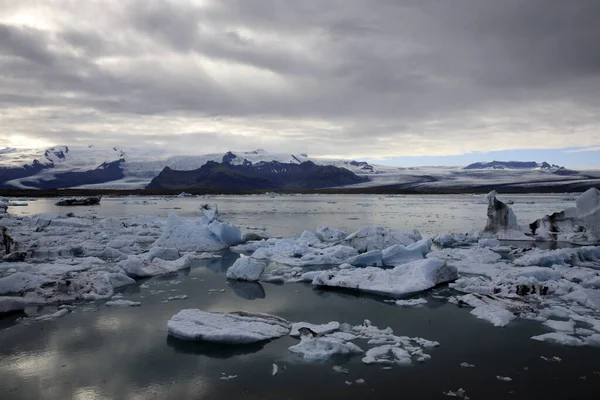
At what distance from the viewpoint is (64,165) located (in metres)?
140

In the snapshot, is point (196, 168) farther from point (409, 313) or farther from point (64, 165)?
point (409, 313)

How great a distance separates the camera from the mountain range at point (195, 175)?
325ft

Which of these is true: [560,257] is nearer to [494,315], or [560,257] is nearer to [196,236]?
[494,315]

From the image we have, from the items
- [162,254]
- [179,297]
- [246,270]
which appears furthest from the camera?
[162,254]

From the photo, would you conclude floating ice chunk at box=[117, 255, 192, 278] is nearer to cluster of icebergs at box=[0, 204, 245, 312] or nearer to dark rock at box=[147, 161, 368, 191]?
cluster of icebergs at box=[0, 204, 245, 312]

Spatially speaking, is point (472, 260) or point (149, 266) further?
point (472, 260)

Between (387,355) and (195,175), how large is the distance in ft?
429

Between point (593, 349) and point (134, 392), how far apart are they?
17.3 ft


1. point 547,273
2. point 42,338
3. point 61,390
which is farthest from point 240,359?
point 547,273

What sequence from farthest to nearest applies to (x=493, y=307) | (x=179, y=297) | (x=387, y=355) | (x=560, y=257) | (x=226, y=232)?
(x=226, y=232), (x=560, y=257), (x=179, y=297), (x=493, y=307), (x=387, y=355)

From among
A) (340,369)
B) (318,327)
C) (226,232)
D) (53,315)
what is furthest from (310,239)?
(340,369)

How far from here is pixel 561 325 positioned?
6012 mm

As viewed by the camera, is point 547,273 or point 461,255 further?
point 461,255

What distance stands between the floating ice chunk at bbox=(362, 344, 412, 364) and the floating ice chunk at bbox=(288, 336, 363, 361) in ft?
0.62
